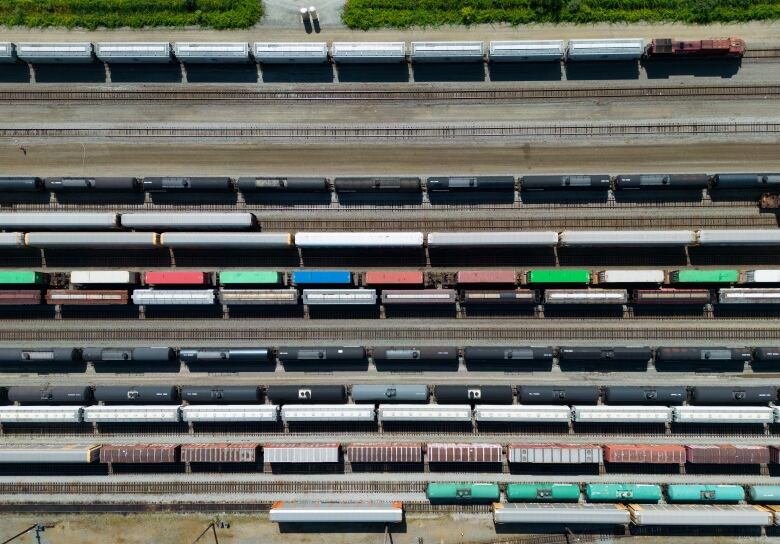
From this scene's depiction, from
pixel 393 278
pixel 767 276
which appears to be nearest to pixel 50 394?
pixel 393 278

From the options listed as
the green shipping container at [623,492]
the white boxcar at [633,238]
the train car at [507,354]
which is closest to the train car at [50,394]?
the train car at [507,354]

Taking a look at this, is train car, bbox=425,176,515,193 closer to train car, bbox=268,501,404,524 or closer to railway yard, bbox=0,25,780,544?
railway yard, bbox=0,25,780,544

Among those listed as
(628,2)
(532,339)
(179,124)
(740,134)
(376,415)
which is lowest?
(376,415)

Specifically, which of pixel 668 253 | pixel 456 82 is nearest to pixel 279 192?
pixel 456 82

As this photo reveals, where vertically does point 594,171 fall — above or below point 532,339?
above

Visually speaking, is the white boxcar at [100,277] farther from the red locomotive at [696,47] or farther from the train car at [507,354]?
the red locomotive at [696,47]

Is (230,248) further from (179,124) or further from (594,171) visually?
(594,171)

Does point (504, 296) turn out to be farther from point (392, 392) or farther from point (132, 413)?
point (132, 413)
